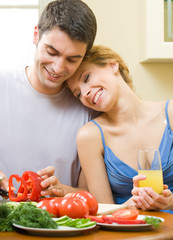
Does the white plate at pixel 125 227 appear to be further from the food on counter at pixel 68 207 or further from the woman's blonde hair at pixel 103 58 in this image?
the woman's blonde hair at pixel 103 58

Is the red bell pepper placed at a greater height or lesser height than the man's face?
lesser

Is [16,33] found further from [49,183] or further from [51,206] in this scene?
[51,206]

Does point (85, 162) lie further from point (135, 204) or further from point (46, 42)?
point (46, 42)

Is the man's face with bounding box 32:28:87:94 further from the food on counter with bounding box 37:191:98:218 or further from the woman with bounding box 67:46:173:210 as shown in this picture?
the food on counter with bounding box 37:191:98:218

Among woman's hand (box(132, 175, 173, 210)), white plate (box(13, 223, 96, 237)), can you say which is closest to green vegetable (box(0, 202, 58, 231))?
white plate (box(13, 223, 96, 237))

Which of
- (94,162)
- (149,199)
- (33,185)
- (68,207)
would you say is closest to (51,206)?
(68,207)

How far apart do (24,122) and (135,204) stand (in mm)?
960

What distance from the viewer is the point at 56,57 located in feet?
6.47

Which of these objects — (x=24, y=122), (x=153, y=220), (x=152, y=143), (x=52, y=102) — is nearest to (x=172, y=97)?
(x=152, y=143)

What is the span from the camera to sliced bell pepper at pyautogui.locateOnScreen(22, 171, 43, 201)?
60.2 inches

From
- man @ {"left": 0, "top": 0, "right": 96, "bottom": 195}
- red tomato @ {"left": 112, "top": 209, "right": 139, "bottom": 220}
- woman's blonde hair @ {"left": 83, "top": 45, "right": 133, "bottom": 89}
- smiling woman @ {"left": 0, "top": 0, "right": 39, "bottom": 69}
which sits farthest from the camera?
smiling woman @ {"left": 0, "top": 0, "right": 39, "bottom": 69}

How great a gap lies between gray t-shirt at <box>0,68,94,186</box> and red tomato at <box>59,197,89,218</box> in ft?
3.65

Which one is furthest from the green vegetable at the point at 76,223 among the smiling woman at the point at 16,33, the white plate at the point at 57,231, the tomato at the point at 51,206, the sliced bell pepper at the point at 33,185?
the smiling woman at the point at 16,33

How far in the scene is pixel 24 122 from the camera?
7.44 ft
